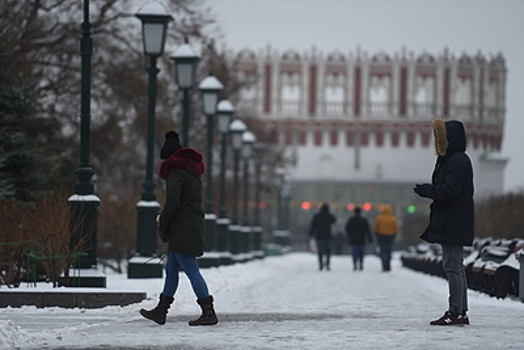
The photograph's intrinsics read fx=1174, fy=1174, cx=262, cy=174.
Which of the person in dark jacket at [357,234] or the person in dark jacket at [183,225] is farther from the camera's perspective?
the person in dark jacket at [357,234]

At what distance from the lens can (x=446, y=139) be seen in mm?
10492

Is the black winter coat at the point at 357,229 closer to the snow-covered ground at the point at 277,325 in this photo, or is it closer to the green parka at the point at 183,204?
the snow-covered ground at the point at 277,325

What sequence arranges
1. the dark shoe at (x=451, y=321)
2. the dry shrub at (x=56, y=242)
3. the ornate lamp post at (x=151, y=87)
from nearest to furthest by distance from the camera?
the dark shoe at (x=451, y=321), the dry shrub at (x=56, y=242), the ornate lamp post at (x=151, y=87)

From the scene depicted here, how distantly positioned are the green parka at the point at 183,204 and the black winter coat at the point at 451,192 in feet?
6.45

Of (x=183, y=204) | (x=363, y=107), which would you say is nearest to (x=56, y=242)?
(x=183, y=204)

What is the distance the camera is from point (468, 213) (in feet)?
34.1

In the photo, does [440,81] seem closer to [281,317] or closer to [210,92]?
[210,92]

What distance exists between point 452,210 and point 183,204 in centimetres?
238

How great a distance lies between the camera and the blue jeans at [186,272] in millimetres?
10391

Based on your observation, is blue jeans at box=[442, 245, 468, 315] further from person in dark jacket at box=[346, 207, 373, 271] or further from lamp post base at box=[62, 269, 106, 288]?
person in dark jacket at box=[346, 207, 373, 271]

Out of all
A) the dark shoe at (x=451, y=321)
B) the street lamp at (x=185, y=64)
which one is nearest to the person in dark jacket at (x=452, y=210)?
the dark shoe at (x=451, y=321)

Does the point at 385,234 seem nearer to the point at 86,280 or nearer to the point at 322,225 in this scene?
the point at 322,225

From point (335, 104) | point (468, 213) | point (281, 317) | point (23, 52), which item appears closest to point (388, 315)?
point (281, 317)

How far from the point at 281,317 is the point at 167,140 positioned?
2.12 metres
